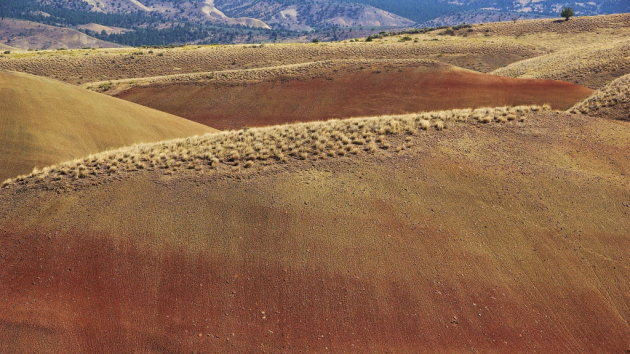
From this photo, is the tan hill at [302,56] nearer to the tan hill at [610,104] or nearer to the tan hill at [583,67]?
the tan hill at [583,67]

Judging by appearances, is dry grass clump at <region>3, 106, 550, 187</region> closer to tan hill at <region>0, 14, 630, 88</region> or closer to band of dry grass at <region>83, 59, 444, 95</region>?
band of dry grass at <region>83, 59, 444, 95</region>

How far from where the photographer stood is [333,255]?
13109 mm

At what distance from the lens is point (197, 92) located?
47625 millimetres

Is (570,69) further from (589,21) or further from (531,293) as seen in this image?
(589,21)

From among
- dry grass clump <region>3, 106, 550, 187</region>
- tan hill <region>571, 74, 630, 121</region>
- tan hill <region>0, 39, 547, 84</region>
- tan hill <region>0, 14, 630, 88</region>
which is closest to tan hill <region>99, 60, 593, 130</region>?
tan hill <region>571, 74, 630, 121</region>

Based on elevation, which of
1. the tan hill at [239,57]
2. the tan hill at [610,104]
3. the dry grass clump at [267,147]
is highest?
the tan hill at [239,57]

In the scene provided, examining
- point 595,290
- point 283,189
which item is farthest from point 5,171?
point 595,290

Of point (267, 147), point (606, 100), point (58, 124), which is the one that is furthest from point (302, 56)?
point (267, 147)

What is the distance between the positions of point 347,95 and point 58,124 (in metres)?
26.4

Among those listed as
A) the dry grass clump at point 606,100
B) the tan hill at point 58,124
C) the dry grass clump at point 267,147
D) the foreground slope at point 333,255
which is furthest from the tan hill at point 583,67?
the tan hill at point 58,124

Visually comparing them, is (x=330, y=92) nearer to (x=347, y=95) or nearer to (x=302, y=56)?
(x=347, y=95)

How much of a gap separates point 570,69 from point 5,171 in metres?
50.0

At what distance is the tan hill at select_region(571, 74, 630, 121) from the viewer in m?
22.5

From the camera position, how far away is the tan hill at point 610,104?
2252 cm
